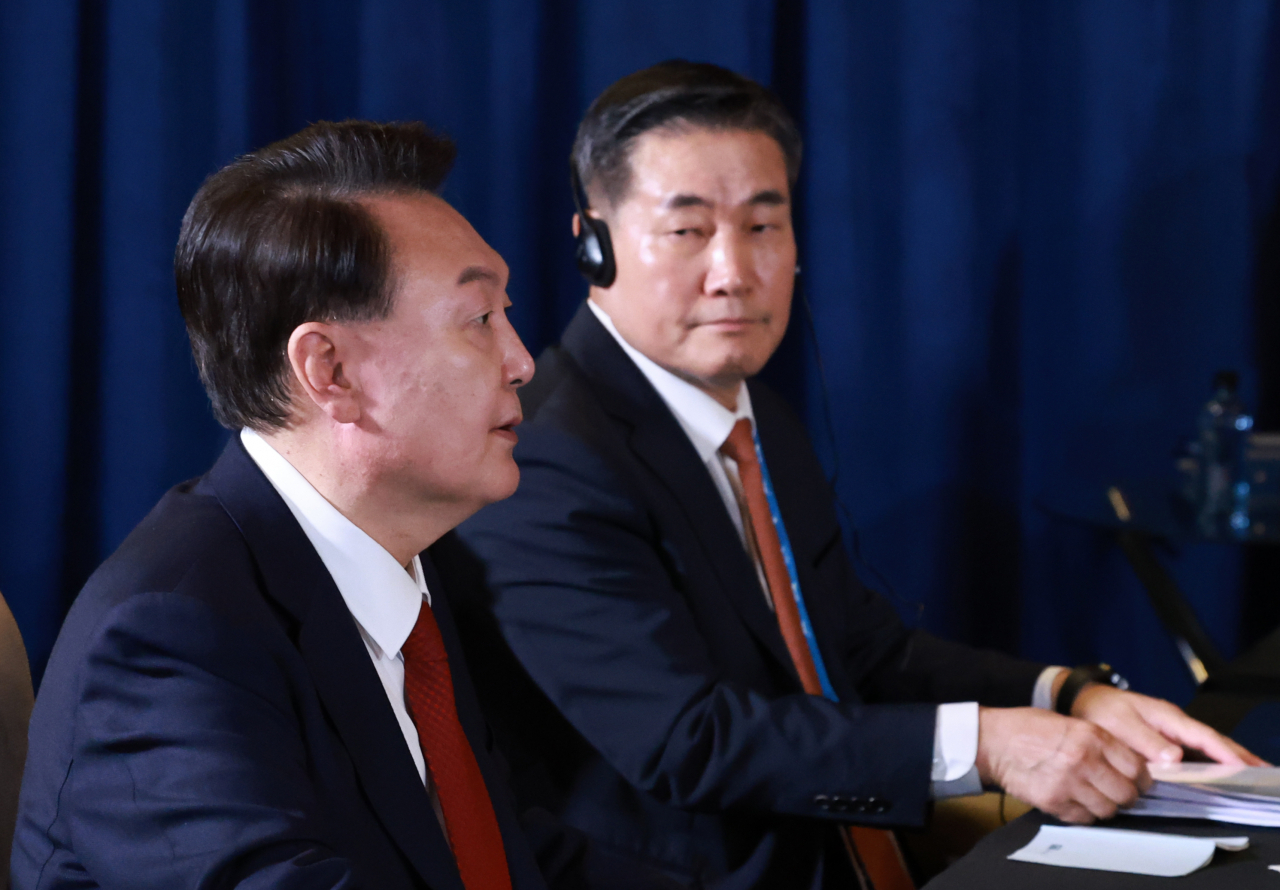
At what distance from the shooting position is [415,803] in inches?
36.5

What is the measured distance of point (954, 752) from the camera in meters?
1.28

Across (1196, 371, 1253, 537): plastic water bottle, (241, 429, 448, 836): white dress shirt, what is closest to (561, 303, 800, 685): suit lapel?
(241, 429, 448, 836): white dress shirt

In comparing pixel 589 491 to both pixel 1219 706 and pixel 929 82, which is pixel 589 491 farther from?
pixel 929 82

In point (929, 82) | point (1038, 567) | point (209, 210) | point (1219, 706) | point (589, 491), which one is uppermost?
point (929, 82)

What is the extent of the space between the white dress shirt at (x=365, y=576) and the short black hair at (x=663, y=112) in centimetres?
79

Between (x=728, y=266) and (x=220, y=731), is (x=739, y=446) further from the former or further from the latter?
(x=220, y=731)

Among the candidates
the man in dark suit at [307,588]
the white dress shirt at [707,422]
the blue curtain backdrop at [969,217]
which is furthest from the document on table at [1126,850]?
the blue curtain backdrop at [969,217]

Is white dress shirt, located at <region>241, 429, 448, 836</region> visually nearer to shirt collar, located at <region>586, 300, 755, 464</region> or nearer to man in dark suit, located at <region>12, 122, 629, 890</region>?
man in dark suit, located at <region>12, 122, 629, 890</region>

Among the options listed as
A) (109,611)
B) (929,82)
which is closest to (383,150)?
(109,611)

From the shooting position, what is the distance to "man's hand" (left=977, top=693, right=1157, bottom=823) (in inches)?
43.7

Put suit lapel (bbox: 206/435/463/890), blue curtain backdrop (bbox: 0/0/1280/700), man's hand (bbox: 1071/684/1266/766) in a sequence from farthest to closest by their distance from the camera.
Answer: blue curtain backdrop (bbox: 0/0/1280/700) → man's hand (bbox: 1071/684/1266/766) → suit lapel (bbox: 206/435/463/890)

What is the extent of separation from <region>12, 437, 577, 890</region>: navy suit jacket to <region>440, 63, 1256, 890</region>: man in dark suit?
462mm

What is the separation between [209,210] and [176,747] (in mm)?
416

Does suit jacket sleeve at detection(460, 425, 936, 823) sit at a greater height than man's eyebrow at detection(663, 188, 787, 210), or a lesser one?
lesser
